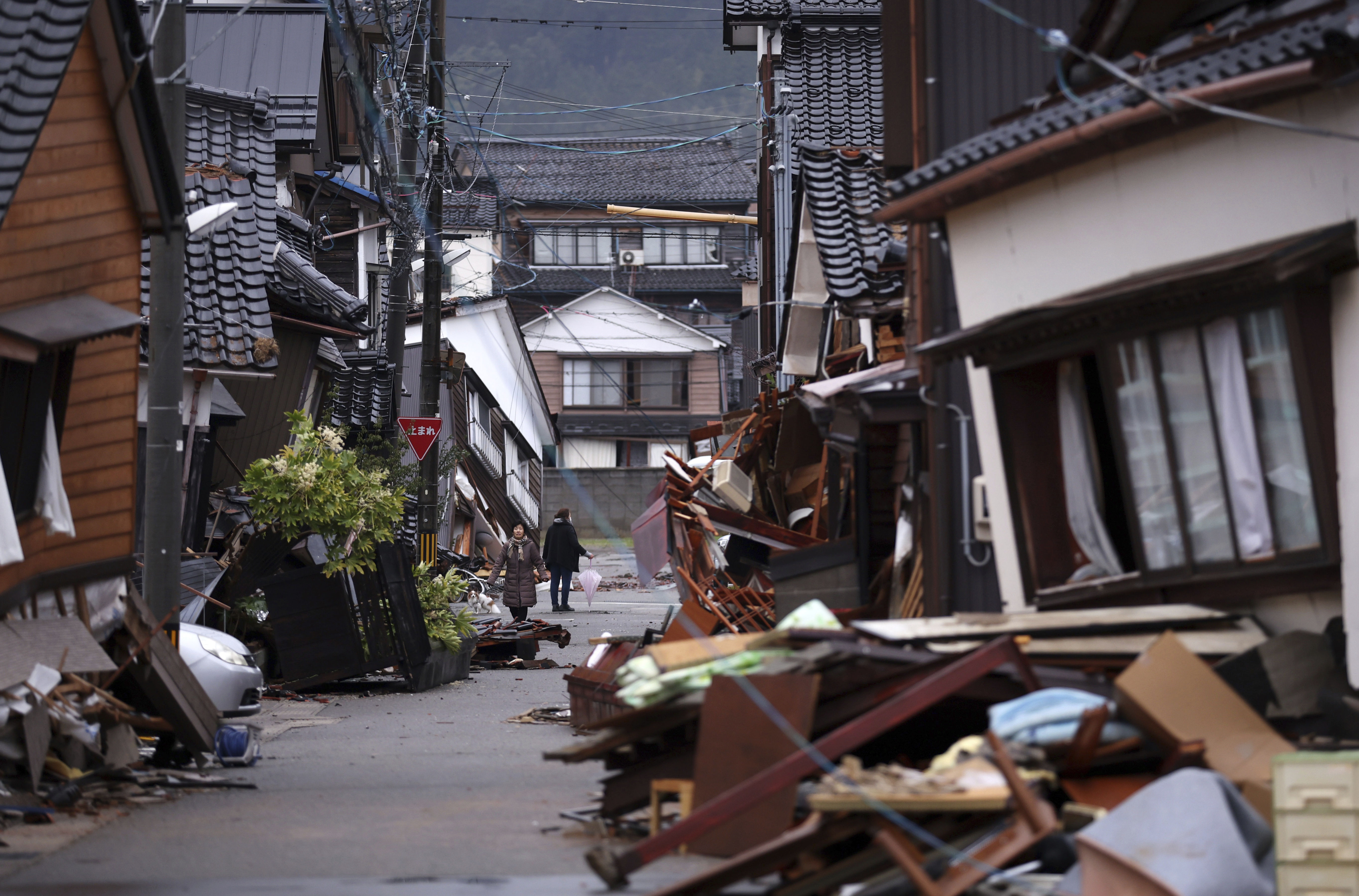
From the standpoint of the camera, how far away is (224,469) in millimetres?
21141

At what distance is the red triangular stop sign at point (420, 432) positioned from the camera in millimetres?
21281

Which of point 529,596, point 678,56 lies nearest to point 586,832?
point 529,596

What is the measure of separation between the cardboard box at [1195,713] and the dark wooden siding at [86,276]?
22.9 feet

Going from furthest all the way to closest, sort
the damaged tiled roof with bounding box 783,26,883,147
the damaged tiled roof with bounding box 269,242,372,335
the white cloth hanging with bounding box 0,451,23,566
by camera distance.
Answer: the damaged tiled roof with bounding box 783,26,883,147 → the damaged tiled roof with bounding box 269,242,372,335 → the white cloth hanging with bounding box 0,451,23,566

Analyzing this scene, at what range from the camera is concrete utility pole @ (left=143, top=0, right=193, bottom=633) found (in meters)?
11.6

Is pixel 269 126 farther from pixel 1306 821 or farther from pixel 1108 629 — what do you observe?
pixel 1306 821

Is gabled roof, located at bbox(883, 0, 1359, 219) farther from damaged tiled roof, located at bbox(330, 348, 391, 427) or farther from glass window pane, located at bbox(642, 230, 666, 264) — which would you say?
glass window pane, located at bbox(642, 230, 666, 264)

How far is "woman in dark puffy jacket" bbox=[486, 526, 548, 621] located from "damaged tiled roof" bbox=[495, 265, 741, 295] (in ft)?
116

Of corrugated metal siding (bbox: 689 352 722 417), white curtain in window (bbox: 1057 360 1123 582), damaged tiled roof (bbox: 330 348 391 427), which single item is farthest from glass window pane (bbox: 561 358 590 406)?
white curtain in window (bbox: 1057 360 1123 582)

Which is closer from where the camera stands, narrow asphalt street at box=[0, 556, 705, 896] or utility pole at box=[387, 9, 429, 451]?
narrow asphalt street at box=[0, 556, 705, 896]

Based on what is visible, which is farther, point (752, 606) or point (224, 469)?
point (224, 469)

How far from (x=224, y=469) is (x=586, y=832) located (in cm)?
1473

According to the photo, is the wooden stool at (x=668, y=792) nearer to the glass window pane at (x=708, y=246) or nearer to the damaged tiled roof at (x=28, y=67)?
the damaged tiled roof at (x=28, y=67)

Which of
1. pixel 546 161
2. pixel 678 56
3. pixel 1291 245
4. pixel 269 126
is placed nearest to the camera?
pixel 1291 245
